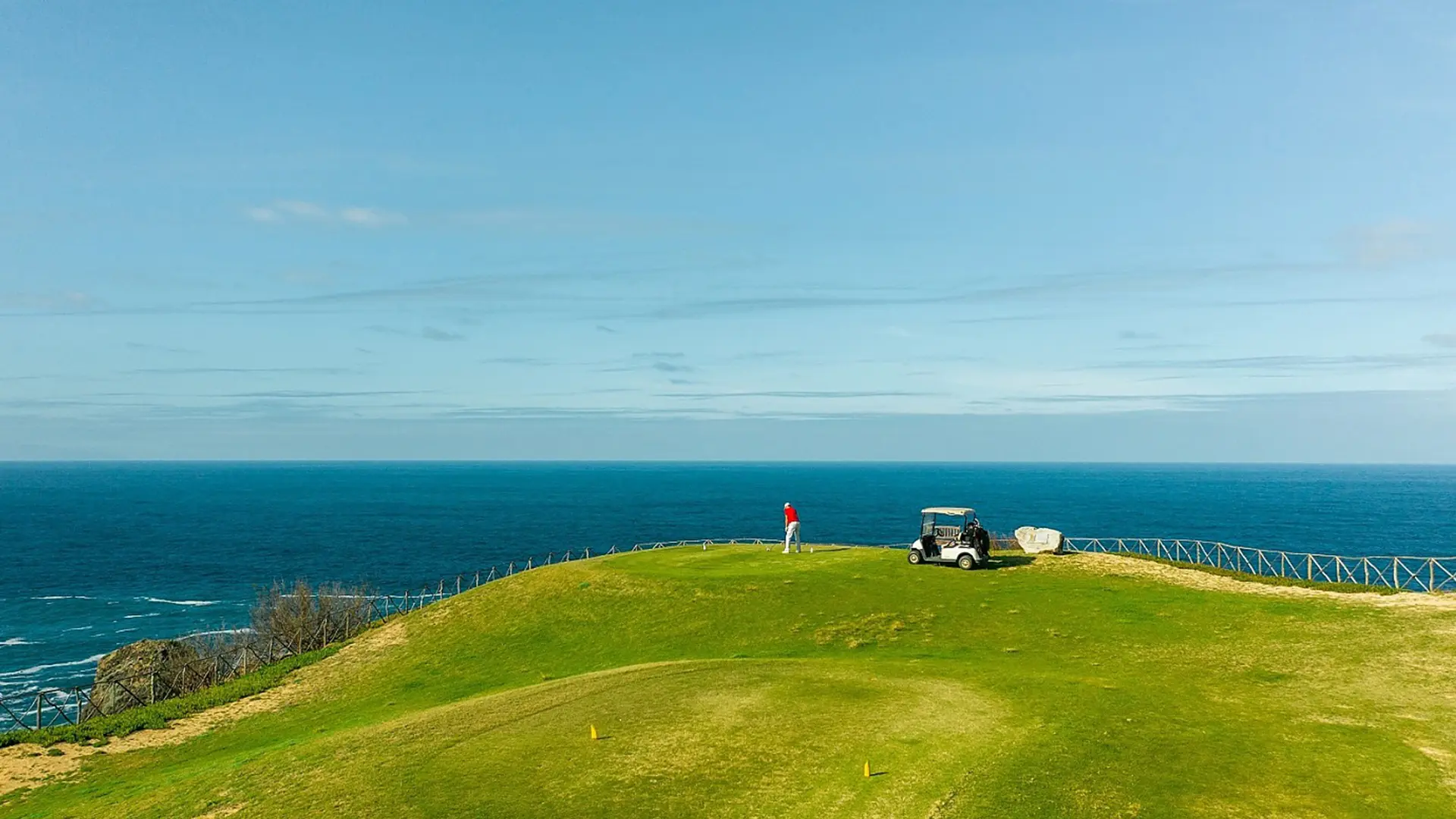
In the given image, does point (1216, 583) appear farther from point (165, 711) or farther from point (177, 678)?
point (177, 678)

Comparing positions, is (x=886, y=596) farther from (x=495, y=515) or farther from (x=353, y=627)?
(x=495, y=515)

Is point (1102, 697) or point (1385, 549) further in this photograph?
point (1385, 549)

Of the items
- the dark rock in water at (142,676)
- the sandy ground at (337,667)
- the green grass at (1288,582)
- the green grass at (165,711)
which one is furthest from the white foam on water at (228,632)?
the green grass at (1288,582)

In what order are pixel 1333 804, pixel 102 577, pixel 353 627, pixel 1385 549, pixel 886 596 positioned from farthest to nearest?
pixel 1385 549 → pixel 102 577 → pixel 353 627 → pixel 886 596 → pixel 1333 804

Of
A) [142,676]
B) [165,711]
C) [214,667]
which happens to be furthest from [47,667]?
[165,711]

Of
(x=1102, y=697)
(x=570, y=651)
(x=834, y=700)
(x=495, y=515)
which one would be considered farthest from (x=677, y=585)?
(x=495, y=515)

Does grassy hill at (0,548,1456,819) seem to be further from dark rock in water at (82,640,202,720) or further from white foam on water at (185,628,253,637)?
white foam on water at (185,628,253,637)
